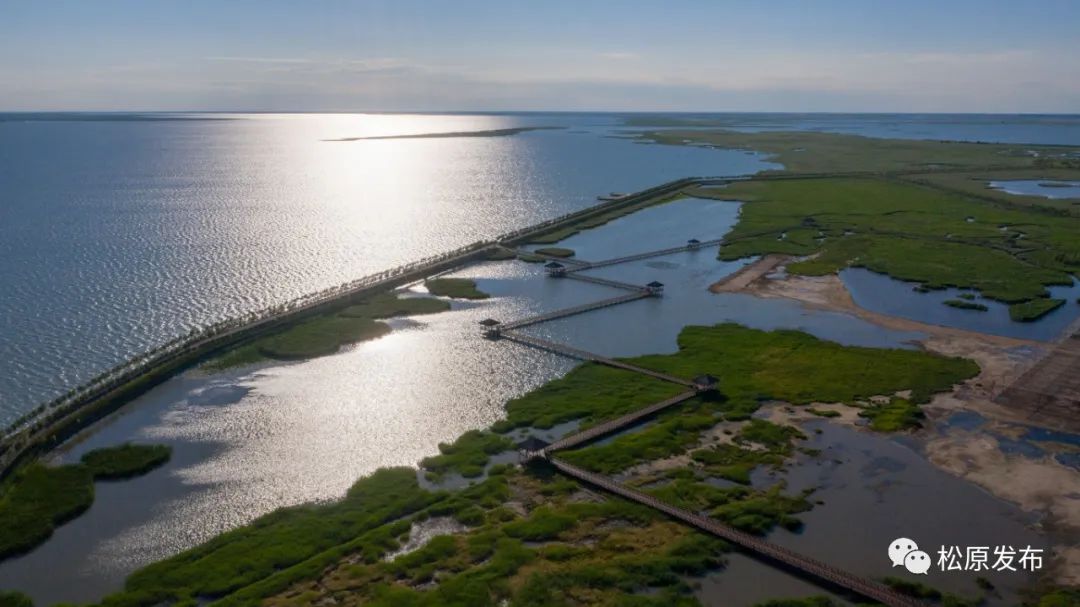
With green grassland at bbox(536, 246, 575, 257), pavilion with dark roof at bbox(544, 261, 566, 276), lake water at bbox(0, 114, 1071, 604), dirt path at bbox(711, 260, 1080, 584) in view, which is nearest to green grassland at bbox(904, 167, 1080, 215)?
lake water at bbox(0, 114, 1071, 604)

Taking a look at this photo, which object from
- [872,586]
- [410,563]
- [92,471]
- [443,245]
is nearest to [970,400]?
[872,586]

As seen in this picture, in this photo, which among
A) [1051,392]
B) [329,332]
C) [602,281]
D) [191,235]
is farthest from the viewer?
[191,235]

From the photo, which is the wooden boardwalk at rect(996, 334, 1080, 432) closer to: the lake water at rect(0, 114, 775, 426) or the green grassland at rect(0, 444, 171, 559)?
the green grassland at rect(0, 444, 171, 559)

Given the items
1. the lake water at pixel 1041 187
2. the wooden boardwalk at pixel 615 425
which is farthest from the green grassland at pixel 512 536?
the lake water at pixel 1041 187

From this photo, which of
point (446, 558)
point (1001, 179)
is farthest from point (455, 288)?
point (1001, 179)

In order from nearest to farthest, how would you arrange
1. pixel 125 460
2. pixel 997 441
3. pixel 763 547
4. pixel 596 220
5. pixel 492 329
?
pixel 763 547
pixel 125 460
pixel 997 441
pixel 492 329
pixel 596 220

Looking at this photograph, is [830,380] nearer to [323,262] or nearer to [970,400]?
[970,400]

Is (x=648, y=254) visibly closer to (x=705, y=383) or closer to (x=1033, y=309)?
(x=1033, y=309)
